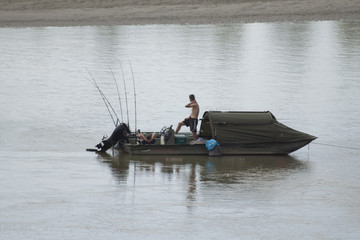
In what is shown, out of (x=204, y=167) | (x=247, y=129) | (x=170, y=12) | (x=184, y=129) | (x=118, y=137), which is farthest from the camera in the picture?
(x=170, y=12)

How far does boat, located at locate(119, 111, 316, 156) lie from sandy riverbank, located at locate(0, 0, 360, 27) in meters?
37.1

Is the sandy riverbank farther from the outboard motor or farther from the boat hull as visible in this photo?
the boat hull

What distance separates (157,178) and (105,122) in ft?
29.7

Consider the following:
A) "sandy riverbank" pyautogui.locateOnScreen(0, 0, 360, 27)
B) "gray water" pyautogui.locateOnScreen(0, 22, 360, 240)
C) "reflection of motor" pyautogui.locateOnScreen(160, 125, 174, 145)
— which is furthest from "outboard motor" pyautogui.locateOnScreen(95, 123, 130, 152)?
"sandy riverbank" pyautogui.locateOnScreen(0, 0, 360, 27)

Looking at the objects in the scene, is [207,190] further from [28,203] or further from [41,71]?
[41,71]

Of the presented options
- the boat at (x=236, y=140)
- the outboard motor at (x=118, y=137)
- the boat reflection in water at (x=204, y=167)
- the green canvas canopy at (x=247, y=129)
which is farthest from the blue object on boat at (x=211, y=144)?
the outboard motor at (x=118, y=137)

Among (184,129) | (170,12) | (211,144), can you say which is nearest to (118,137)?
(211,144)

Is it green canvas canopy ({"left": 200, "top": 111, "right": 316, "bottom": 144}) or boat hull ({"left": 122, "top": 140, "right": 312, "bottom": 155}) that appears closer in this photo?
green canvas canopy ({"left": 200, "top": 111, "right": 316, "bottom": 144})

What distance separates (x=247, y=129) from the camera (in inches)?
887

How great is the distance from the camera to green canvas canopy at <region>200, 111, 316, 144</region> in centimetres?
2252

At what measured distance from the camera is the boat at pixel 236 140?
888 inches

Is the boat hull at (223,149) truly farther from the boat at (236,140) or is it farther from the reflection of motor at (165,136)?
the reflection of motor at (165,136)

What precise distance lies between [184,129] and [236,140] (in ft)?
18.1

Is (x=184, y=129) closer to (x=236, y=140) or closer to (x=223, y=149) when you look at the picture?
(x=223, y=149)
